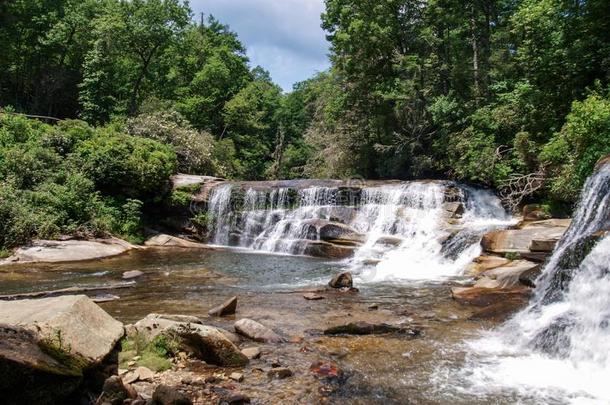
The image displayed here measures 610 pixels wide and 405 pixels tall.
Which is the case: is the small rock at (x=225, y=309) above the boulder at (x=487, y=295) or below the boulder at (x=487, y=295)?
below

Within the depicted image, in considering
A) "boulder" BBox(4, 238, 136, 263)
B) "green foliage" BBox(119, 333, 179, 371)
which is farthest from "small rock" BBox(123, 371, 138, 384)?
"boulder" BBox(4, 238, 136, 263)

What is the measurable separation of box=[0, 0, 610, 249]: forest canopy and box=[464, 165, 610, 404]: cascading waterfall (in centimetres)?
563

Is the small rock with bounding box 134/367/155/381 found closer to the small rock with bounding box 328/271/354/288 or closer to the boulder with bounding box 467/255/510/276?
the small rock with bounding box 328/271/354/288

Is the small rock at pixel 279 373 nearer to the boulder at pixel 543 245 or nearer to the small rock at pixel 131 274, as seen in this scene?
the boulder at pixel 543 245

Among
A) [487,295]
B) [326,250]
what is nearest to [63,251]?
[326,250]

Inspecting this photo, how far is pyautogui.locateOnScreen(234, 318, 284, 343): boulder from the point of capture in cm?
706

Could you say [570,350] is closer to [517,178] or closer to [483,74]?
[517,178]

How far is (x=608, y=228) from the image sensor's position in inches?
328

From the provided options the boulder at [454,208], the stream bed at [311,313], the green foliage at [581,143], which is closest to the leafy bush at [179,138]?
the stream bed at [311,313]

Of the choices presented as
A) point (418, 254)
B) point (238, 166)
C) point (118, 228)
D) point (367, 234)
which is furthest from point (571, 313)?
point (238, 166)

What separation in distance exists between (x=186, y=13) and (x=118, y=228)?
20.5m

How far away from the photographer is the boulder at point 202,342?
19.5ft

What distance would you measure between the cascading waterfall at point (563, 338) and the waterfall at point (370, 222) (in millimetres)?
5013

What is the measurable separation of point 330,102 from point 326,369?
94.2 feet
